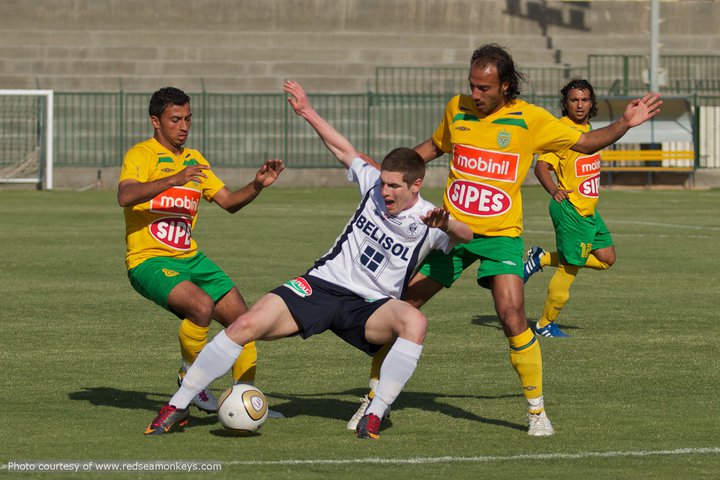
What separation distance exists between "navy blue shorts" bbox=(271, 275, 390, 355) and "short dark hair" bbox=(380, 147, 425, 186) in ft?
2.35

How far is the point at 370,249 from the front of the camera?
7.93m

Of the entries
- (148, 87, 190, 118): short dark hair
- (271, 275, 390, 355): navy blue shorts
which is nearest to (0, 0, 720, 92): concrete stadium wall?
(148, 87, 190, 118): short dark hair

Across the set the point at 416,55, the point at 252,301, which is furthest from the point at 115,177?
the point at 252,301

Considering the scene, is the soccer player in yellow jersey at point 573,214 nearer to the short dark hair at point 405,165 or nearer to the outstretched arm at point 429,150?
the outstretched arm at point 429,150

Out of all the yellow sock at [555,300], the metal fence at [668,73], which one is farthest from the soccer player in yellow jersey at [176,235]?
the metal fence at [668,73]

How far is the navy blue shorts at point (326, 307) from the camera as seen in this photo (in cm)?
776

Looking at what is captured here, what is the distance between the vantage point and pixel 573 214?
1260 cm

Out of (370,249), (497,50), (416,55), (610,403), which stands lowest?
(610,403)

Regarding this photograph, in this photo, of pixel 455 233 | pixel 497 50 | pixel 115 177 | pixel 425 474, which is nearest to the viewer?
pixel 425 474

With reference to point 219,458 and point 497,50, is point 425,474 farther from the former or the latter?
point 497,50

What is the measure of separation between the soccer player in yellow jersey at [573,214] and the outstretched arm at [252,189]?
12.9 ft

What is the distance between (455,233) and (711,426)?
1864 millimetres

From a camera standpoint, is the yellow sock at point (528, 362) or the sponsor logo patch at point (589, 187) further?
the sponsor logo patch at point (589, 187)

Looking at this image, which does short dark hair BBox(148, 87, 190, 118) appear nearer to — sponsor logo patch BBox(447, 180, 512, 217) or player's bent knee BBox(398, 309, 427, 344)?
sponsor logo patch BBox(447, 180, 512, 217)
